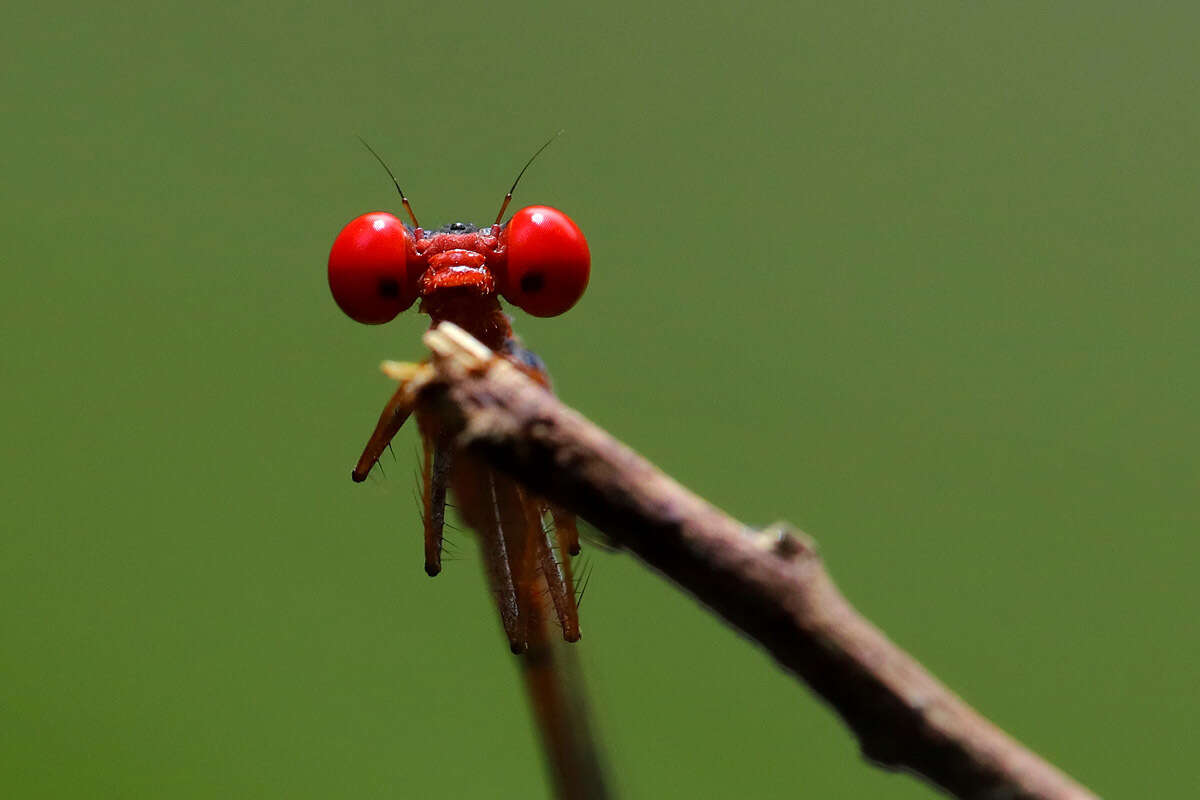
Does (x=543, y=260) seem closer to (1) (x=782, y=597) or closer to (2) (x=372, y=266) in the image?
(2) (x=372, y=266)

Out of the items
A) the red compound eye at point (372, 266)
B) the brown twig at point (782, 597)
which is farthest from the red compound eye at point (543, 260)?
the brown twig at point (782, 597)

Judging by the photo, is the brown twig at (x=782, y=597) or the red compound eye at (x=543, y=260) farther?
the red compound eye at (x=543, y=260)

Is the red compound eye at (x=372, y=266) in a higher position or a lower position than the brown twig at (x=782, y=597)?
higher

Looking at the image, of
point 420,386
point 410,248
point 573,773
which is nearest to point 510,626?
point 573,773

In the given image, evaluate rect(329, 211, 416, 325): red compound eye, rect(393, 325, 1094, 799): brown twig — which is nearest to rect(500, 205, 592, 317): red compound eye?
rect(329, 211, 416, 325): red compound eye

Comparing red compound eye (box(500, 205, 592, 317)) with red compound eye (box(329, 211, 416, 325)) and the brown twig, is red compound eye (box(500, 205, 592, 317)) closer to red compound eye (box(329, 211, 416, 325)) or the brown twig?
red compound eye (box(329, 211, 416, 325))

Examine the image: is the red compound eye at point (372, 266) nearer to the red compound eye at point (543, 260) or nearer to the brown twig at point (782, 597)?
the red compound eye at point (543, 260)

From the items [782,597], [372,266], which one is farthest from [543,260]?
→ [782,597]
